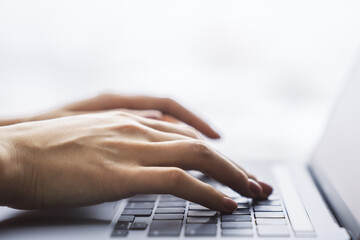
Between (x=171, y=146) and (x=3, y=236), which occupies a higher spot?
(x=171, y=146)

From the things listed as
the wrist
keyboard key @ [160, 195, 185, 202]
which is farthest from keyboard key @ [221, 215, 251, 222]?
the wrist

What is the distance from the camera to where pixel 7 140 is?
1.80 ft

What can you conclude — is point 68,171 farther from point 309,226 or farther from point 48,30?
point 48,30

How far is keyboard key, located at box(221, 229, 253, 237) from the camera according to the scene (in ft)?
1.52

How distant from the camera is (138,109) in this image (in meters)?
0.86

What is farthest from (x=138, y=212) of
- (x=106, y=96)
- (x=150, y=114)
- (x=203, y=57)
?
(x=203, y=57)

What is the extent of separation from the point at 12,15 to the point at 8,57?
0.43 feet

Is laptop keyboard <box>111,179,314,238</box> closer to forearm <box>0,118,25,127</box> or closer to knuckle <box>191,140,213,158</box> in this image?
knuckle <box>191,140,213,158</box>

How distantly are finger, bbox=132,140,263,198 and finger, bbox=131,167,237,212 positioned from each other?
1.7 inches

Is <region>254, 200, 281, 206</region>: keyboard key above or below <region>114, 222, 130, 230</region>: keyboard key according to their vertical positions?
above

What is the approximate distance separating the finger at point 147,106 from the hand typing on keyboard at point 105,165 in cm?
12

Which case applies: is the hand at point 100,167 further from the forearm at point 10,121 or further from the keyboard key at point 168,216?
the forearm at point 10,121

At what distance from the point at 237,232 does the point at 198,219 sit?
0.20ft

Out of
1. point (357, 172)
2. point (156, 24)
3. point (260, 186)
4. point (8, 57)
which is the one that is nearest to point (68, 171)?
→ point (260, 186)
